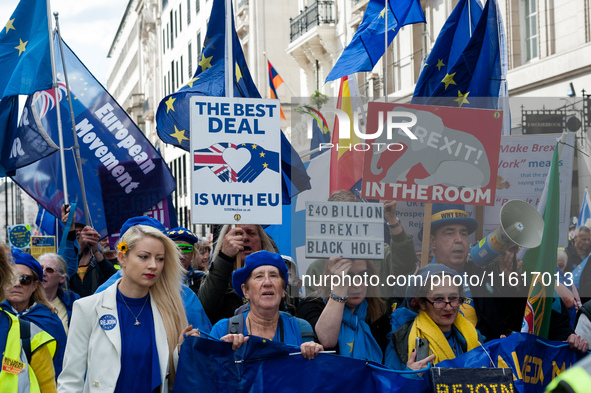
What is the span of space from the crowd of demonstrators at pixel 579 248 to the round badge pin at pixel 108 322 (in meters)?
5.49

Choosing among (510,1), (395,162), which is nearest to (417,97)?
(395,162)

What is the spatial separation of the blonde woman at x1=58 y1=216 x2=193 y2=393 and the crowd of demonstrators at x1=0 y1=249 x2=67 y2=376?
1.97ft

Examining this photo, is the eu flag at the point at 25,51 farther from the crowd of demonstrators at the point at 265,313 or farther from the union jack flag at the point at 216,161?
the crowd of demonstrators at the point at 265,313

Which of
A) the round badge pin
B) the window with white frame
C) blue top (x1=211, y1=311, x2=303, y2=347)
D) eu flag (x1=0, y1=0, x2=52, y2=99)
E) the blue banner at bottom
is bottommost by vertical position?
the blue banner at bottom

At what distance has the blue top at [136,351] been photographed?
3938 mm

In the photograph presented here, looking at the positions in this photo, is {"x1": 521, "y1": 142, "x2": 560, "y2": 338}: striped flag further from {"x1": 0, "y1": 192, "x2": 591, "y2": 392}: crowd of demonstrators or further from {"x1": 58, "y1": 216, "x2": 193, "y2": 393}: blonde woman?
{"x1": 58, "y1": 216, "x2": 193, "y2": 393}: blonde woman

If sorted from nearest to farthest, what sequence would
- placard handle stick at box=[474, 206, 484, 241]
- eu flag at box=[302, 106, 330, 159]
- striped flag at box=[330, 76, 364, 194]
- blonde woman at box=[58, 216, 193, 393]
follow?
blonde woman at box=[58, 216, 193, 393] → placard handle stick at box=[474, 206, 484, 241] → striped flag at box=[330, 76, 364, 194] → eu flag at box=[302, 106, 330, 159]

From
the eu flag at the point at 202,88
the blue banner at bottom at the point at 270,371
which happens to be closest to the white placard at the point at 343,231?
the blue banner at bottom at the point at 270,371

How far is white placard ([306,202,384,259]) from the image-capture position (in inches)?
187

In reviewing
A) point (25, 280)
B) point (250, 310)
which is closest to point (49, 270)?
point (25, 280)

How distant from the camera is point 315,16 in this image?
1146 inches

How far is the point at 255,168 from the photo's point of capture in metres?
5.21

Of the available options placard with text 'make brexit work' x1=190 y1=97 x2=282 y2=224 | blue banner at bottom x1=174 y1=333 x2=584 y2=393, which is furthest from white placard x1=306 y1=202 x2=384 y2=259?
blue banner at bottom x1=174 y1=333 x2=584 y2=393

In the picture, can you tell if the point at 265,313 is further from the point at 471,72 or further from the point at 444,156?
the point at 471,72
